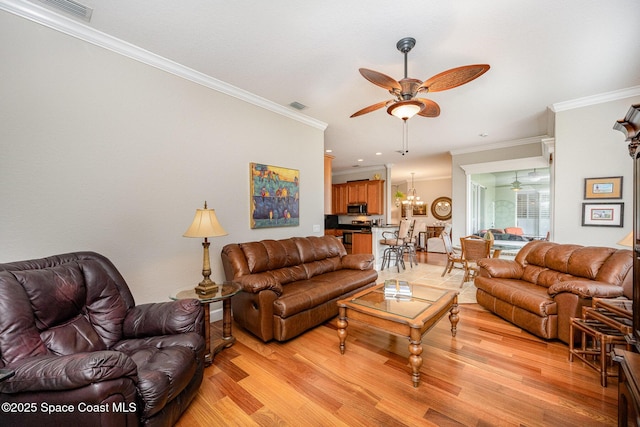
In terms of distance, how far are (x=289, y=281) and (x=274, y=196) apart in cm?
131

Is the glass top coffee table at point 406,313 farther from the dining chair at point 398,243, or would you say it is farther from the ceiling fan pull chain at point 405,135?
the dining chair at point 398,243

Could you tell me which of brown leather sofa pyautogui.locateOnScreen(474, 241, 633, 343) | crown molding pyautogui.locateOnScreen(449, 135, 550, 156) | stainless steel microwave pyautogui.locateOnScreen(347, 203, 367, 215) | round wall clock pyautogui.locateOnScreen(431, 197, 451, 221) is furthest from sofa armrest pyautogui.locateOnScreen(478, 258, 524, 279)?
round wall clock pyautogui.locateOnScreen(431, 197, 451, 221)

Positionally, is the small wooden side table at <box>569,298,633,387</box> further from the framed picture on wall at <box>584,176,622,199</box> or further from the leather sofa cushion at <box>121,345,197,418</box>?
the leather sofa cushion at <box>121,345,197,418</box>

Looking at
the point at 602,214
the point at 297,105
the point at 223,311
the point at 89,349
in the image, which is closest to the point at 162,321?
the point at 89,349

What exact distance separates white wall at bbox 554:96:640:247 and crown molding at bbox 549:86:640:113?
5 cm

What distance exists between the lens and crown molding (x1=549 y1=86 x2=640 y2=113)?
3.29 metres

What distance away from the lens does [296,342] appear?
267 cm

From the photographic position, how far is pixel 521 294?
9.48 feet

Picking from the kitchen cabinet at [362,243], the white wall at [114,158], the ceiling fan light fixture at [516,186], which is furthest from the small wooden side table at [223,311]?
the ceiling fan light fixture at [516,186]

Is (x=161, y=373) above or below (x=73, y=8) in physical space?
below

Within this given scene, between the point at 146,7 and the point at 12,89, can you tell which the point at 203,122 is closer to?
the point at 146,7

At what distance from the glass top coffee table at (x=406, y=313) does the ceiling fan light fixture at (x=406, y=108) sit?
1.84 metres

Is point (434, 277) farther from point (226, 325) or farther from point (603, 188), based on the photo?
point (226, 325)

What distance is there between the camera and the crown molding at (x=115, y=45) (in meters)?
2.00
